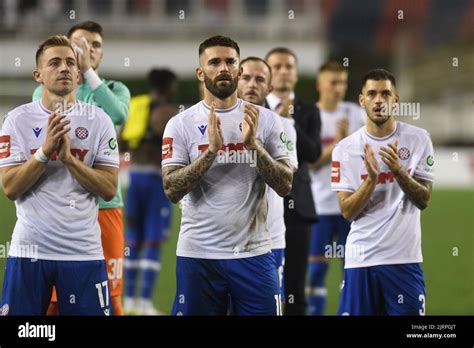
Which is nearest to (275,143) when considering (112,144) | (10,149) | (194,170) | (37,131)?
(194,170)

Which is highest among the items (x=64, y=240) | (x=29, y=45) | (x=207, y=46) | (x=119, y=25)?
(x=119, y=25)

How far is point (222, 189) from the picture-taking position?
4707 millimetres

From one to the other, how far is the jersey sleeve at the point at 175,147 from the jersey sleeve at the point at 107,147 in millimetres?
316

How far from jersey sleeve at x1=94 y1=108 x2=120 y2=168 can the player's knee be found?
2623 mm

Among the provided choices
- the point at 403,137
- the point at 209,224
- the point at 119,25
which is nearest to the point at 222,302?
the point at 209,224

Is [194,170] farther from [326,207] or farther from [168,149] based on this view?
[326,207]

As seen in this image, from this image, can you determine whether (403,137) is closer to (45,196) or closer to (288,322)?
(288,322)

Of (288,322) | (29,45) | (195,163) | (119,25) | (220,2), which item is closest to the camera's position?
(195,163)

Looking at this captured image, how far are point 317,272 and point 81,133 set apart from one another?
2875 mm

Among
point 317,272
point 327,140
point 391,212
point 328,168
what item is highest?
point 327,140

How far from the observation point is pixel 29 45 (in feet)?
58.9

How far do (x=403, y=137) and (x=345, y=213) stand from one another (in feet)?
1.70

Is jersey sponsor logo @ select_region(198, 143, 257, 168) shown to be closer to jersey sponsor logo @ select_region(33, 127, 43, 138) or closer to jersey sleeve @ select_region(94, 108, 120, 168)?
jersey sleeve @ select_region(94, 108, 120, 168)

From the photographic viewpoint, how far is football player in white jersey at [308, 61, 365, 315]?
7.05 meters
